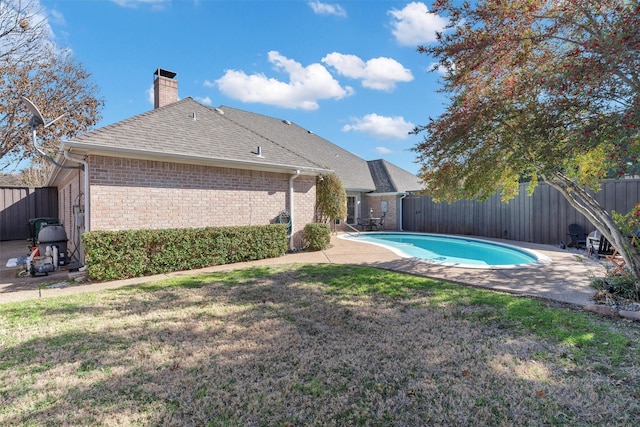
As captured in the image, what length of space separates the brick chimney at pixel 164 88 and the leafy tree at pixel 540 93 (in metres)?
11.4

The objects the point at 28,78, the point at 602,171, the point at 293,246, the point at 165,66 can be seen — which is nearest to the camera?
the point at 602,171

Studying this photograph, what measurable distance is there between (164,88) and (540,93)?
1377cm

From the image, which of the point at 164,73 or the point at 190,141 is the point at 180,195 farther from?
the point at 164,73

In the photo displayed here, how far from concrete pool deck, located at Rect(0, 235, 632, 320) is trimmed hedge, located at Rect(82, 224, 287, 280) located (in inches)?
12.2

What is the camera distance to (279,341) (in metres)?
4.16

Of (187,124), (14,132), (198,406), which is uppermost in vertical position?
(14,132)

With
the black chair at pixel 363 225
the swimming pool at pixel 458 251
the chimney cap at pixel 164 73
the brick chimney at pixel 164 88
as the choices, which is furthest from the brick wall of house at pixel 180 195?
the black chair at pixel 363 225

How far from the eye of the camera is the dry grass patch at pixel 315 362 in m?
2.76

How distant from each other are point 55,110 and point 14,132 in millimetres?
2579

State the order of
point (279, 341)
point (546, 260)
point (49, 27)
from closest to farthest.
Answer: point (279, 341) < point (546, 260) < point (49, 27)

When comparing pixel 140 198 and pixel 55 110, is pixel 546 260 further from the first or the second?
pixel 55 110

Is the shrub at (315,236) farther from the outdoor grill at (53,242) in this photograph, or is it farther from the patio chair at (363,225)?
the patio chair at (363,225)

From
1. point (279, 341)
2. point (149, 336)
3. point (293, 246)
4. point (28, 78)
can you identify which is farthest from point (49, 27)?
point (279, 341)

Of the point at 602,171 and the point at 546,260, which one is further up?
the point at 602,171
